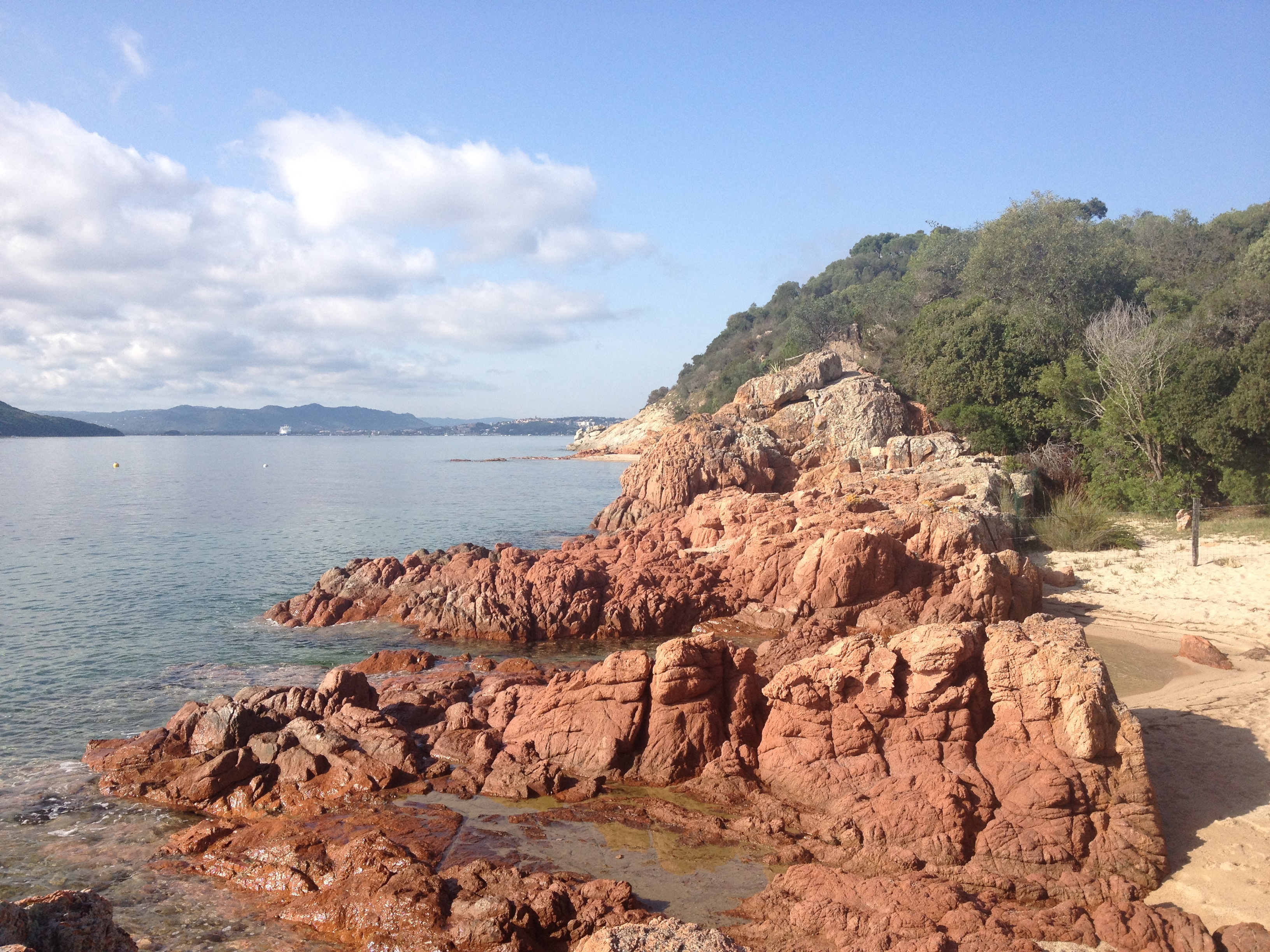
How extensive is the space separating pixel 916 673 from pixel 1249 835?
3384 mm

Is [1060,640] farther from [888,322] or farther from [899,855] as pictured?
[888,322]

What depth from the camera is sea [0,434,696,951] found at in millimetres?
8180

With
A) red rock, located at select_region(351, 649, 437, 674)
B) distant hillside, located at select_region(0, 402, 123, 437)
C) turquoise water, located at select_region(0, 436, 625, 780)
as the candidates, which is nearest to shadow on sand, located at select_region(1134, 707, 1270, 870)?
red rock, located at select_region(351, 649, 437, 674)

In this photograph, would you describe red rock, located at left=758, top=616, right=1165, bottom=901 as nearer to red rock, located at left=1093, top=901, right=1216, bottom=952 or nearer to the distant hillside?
red rock, located at left=1093, top=901, right=1216, bottom=952

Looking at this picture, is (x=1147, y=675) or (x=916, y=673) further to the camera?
(x=1147, y=675)

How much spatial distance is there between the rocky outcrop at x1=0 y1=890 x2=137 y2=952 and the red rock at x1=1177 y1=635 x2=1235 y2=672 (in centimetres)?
1492

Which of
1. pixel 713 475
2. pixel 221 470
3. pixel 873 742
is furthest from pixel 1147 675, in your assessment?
pixel 221 470

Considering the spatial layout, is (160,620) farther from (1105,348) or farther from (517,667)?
(1105,348)

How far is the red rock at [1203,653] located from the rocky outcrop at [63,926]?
587 inches

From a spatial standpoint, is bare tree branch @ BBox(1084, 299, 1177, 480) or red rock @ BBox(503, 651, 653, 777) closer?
red rock @ BBox(503, 651, 653, 777)

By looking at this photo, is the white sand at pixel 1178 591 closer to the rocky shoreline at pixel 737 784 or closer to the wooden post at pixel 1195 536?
the wooden post at pixel 1195 536

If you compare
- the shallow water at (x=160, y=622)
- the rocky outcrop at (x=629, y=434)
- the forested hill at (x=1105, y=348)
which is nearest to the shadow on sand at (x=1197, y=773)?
the shallow water at (x=160, y=622)

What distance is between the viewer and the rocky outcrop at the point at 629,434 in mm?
89750

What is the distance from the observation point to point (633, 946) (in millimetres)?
5574
